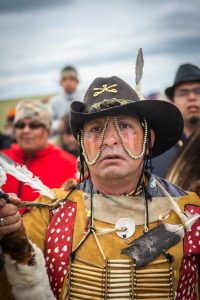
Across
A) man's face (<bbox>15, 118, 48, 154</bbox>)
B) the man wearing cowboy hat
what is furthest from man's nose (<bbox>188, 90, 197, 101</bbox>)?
the man wearing cowboy hat

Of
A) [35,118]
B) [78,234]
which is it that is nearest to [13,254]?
[78,234]

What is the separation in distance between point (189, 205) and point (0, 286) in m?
1.16

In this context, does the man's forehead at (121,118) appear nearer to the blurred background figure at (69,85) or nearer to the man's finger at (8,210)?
the man's finger at (8,210)

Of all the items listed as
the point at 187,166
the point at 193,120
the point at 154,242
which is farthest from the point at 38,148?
the point at 154,242

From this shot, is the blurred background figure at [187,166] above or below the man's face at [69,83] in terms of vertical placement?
below

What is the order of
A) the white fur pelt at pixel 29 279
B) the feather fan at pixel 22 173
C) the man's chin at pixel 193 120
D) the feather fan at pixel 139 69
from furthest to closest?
the man's chin at pixel 193 120, the feather fan at pixel 139 69, the feather fan at pixel 22 173, the white fur pelt at pixel 29 279

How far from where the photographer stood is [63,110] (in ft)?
30.1

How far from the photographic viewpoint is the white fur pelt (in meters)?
2.46

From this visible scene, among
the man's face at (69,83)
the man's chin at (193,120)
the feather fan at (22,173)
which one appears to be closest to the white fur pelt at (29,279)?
the feather fan at (22,173)

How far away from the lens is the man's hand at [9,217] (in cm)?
228

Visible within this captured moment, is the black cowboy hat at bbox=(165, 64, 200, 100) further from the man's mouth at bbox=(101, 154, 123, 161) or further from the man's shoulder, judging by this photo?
the man's mouth at bbox=(101, 154, 123, 161)

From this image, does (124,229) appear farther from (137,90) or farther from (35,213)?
(137,90)

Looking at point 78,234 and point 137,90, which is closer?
point 78,234

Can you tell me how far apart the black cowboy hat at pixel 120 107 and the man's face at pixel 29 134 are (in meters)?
2.53
